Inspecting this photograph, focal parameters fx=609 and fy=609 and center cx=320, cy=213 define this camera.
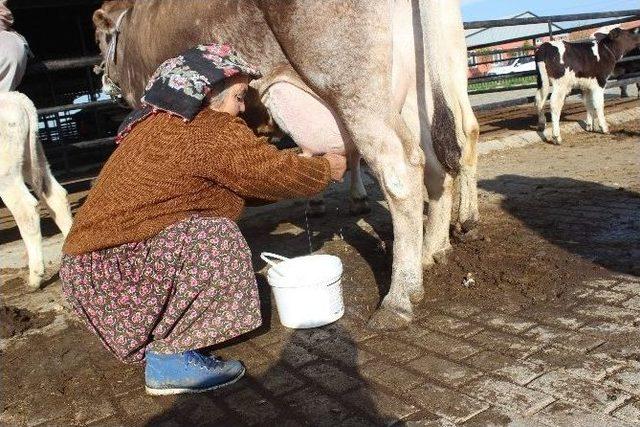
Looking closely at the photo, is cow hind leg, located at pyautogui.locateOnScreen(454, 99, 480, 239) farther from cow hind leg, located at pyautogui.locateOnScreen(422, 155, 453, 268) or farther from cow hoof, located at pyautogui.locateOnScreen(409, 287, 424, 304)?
cow hoof, located at pyautogui.locateOnScreen(409, 287, 424, 304)

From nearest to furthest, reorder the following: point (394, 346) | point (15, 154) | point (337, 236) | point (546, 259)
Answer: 1. point (394, 346)
2. point (546, 259)
3. point (15, 154)
4. point (337, 236)

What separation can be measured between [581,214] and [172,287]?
125 inches

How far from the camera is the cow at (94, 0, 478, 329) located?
10.1ft

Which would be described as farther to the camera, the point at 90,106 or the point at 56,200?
the point at 90,106

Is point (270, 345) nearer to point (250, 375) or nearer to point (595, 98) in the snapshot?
point (250, 375)

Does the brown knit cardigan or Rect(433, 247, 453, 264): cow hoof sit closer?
the brown knit cardigan

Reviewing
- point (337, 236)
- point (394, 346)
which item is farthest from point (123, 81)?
point (394, 346)

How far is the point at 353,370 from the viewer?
8.45ft

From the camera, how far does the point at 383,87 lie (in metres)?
3.08

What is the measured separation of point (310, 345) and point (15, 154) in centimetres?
278

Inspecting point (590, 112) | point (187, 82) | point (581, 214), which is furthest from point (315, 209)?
point (590, 112)

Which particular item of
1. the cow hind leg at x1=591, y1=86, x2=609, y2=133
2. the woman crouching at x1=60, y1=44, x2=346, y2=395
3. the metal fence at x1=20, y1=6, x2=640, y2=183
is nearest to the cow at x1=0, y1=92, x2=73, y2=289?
the metal fence at x1=20, y1=6, x2=640, y2=183

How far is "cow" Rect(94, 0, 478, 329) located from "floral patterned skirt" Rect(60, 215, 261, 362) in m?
0.76

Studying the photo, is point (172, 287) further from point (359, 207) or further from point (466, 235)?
point (359, 207)
